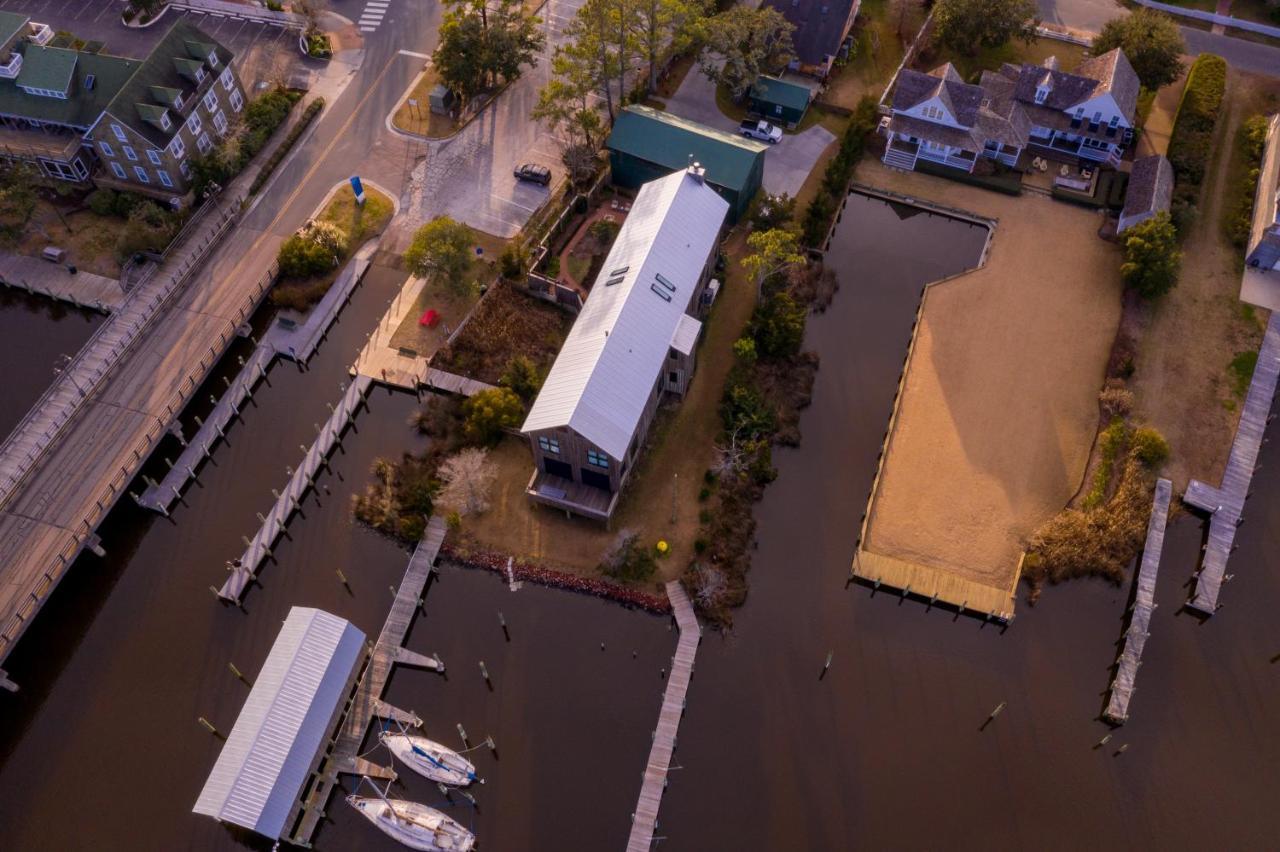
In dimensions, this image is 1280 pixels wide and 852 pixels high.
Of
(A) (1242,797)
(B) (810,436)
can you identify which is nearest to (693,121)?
(B) (810,436)

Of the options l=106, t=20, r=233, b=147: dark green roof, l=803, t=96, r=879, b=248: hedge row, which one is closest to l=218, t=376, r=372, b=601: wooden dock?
l=106, t=20, r=233, b=147: dark green roof

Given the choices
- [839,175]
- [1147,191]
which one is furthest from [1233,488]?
[839,175]

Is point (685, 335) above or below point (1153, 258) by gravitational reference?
below

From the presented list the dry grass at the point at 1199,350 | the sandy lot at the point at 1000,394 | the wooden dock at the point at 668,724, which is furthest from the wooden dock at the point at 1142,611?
the wooden dock at the point at 668,724

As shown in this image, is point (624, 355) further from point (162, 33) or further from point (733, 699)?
point (162, 33)

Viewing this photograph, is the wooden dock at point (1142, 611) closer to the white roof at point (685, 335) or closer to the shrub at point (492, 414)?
the white roof at point (685, 335)

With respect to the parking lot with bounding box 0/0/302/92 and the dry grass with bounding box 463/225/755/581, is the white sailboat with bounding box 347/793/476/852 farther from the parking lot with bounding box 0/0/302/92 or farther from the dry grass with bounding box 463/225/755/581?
the parking lot with bounding box 0/0/302/92

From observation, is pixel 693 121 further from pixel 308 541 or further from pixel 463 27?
pixel 308 541
